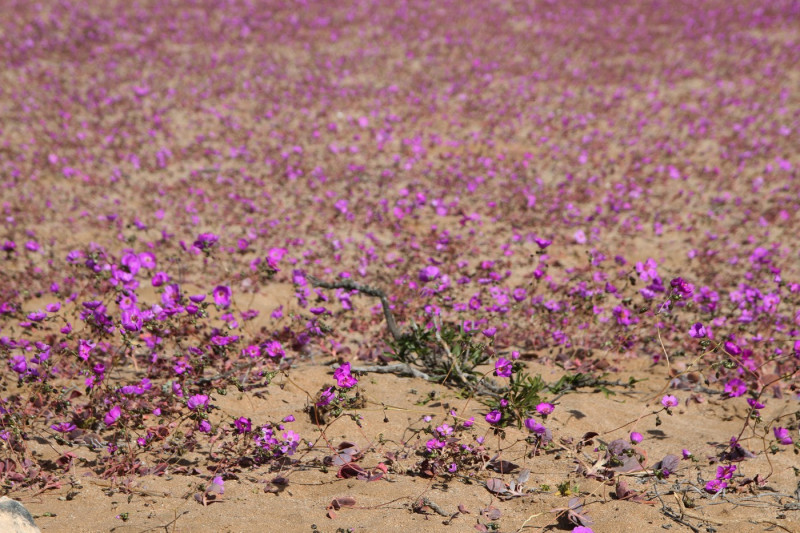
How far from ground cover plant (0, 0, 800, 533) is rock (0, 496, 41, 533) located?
0.39m

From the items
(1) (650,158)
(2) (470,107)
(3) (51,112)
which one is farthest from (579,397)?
(3) (51,112)

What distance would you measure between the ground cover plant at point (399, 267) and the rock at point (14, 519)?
39 cm

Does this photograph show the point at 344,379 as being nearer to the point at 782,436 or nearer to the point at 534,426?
the point at 534,426

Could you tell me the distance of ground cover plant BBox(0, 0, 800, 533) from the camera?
3.43 meters

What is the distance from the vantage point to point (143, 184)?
30.8 feet

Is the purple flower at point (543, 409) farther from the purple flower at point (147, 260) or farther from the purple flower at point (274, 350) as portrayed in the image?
the purple flower at point (147, 260)

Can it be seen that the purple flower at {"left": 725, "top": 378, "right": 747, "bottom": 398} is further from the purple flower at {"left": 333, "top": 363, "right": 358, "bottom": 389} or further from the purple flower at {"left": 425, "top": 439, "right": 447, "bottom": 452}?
the purple flower at {"left": 333, "top": 363, "right": 358, "bottom": 389}

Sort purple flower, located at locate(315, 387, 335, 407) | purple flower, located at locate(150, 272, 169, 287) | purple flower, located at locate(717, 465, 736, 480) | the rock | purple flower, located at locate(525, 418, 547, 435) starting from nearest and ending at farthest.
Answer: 1. the rock
2. purple flower, located at locate(717, 465, 736, 480)
3. purple flower, located at locate(525, 418, 547, 435)
4. purple flower, located at locate(315, 387, 335, 407)
5. purple flower, located at locate(150, 272, 169, 287)

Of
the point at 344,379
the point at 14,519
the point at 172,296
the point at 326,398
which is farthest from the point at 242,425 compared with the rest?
the point at 172,296

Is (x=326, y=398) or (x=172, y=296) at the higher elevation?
(x=172, y=296)

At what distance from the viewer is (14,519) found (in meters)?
2.49

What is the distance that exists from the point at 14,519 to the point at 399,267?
491 centimetres

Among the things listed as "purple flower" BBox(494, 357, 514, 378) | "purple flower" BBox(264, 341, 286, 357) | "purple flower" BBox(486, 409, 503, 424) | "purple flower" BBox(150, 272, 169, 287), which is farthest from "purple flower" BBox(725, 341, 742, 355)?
"purple flower" BBox(150, 272, 169, 287)

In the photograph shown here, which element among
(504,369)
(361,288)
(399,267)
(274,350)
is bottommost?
(399,267)
